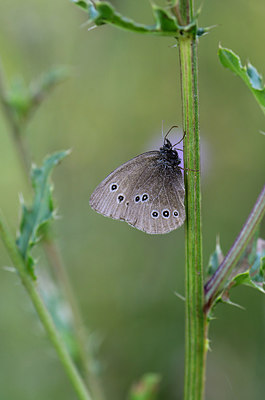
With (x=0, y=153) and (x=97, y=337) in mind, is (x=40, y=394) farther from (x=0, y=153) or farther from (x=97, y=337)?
(x=0, y=153)

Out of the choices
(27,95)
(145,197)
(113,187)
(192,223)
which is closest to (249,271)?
(192,223)

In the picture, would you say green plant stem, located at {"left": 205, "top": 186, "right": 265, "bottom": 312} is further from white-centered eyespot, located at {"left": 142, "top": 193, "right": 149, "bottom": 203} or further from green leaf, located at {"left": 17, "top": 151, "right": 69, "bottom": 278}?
green leaf, located at {"left": 17, "top": 151, "right": 69, "bottom": 278}

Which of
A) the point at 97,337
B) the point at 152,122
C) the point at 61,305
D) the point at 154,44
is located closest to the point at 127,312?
the point at 97,337

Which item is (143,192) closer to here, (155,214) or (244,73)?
(155,214)

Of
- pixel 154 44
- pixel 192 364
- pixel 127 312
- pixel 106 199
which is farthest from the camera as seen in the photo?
pixel 154 44

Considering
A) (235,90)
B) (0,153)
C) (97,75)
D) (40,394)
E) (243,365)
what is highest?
(97,75)

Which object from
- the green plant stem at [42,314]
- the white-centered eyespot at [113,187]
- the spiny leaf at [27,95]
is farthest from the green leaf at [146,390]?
the spiny leaf at [27,95]

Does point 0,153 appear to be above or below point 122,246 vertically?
above
